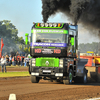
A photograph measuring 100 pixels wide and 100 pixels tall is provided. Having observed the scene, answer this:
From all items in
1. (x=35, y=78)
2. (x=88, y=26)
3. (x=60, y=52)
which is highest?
(x=88, y=26)

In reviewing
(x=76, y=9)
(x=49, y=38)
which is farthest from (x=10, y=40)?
Result: (x=49, y=38)

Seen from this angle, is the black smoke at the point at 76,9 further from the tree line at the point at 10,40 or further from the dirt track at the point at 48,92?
the tree line at the point at 10,40

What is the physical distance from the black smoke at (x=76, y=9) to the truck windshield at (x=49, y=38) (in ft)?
41.0

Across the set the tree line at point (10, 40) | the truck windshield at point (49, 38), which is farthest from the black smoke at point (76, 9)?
the tree line at point (10, 40)

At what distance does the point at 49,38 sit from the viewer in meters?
15.3

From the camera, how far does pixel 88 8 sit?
1170 inches

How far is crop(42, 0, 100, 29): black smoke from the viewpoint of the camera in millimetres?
28580

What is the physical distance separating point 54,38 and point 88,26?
60.0ft

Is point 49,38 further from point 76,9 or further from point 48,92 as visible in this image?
point 76,9

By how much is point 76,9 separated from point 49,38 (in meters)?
14.1

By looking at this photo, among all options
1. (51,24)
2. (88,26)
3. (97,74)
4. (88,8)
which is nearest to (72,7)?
(88,8)

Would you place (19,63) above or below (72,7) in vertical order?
below

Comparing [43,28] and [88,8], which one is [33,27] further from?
[88,8]

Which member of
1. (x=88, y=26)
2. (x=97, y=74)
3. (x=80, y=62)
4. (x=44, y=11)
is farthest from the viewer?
(x=88, y=26)
